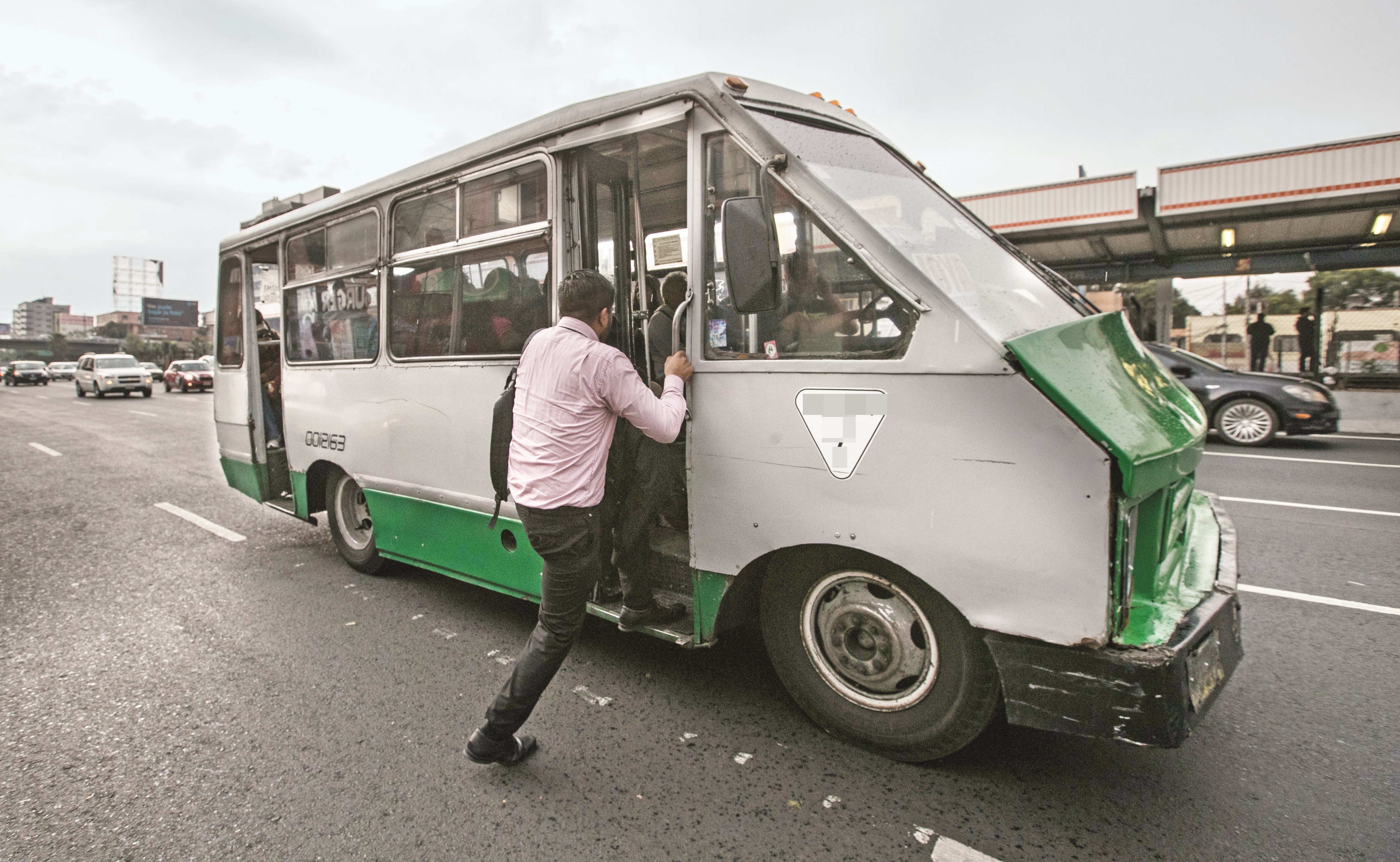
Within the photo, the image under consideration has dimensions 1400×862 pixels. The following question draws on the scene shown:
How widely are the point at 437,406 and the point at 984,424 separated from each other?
9.76 ft

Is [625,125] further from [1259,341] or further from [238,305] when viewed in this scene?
[1259,341]

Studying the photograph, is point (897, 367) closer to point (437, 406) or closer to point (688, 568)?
point (688, 568)

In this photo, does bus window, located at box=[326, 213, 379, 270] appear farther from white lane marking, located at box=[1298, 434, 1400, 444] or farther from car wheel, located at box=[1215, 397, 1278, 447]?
white lane marking, located at box=[1298, 434, 1400, 444]

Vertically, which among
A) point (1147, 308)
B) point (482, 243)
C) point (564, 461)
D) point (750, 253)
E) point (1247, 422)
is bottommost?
point (1247, 422)

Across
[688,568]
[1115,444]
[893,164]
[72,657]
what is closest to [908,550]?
[1115,444]

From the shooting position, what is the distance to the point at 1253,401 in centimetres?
1059

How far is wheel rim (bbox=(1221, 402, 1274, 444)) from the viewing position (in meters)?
10.5

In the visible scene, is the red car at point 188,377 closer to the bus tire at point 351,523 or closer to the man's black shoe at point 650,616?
the bus tire at point 351,523

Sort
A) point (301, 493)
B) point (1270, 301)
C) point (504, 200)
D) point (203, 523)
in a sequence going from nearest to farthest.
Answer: point (504, 200) < point (301, 493) < point (203, 523) < point (1270, 301)

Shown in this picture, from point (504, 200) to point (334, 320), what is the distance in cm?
200

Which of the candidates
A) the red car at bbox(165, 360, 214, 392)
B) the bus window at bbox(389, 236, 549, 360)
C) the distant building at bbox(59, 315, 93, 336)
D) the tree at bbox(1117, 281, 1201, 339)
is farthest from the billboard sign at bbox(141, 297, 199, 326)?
the bus window at bbox(389, 236, 549, 360)

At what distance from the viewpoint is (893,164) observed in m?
3.35

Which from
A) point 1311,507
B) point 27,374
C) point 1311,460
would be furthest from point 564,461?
point 27,374

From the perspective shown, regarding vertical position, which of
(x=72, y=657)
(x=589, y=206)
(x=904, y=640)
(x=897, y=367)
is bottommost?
(x=72, y=657)
